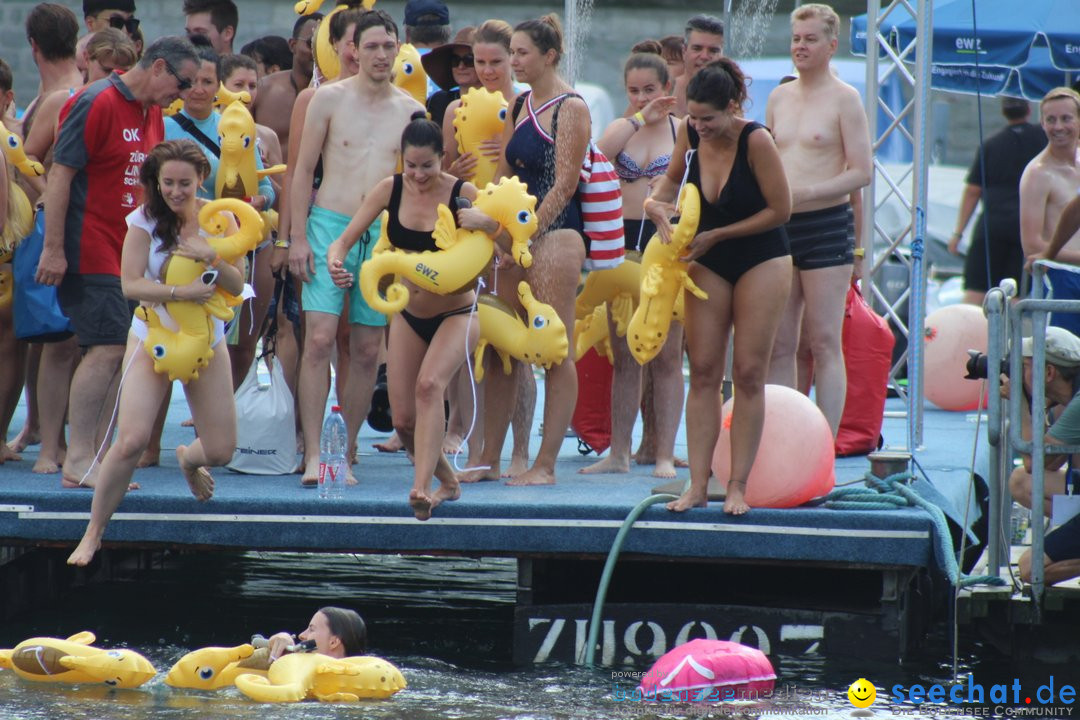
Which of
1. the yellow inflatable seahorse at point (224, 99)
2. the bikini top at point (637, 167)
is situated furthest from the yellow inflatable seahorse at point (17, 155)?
the bikini top at point (637, 167)

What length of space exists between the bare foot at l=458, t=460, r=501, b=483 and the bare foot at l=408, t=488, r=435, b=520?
0.70 m

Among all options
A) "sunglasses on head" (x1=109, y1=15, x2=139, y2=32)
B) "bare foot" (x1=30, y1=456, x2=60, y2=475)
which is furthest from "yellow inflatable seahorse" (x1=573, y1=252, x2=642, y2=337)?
"sunglasses on head" (x1=109, y1=15, x2=139, y2=32)

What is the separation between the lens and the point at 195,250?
6.34 m

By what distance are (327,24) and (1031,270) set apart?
12.5ft

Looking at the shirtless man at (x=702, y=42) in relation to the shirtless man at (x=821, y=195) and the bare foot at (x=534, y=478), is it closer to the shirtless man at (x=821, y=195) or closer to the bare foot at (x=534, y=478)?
the shirtless man at (x=821, y=195)

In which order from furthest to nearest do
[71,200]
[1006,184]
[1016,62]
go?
[1016,62] < [1006,184] < [71,200]

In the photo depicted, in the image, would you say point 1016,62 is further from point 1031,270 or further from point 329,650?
point 329,650

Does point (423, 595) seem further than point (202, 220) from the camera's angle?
Yes

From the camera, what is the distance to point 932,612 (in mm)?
7090

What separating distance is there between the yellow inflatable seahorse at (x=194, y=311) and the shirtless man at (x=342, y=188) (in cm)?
62

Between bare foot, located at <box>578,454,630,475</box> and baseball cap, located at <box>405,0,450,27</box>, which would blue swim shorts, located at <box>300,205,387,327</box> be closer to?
bare foot, located at <box>578,454,630,475</box>

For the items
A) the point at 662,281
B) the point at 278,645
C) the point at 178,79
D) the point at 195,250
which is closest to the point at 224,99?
the point at 178,79

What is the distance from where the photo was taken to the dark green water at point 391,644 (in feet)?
18.3

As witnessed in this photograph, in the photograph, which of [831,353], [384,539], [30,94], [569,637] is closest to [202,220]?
[384,539]
